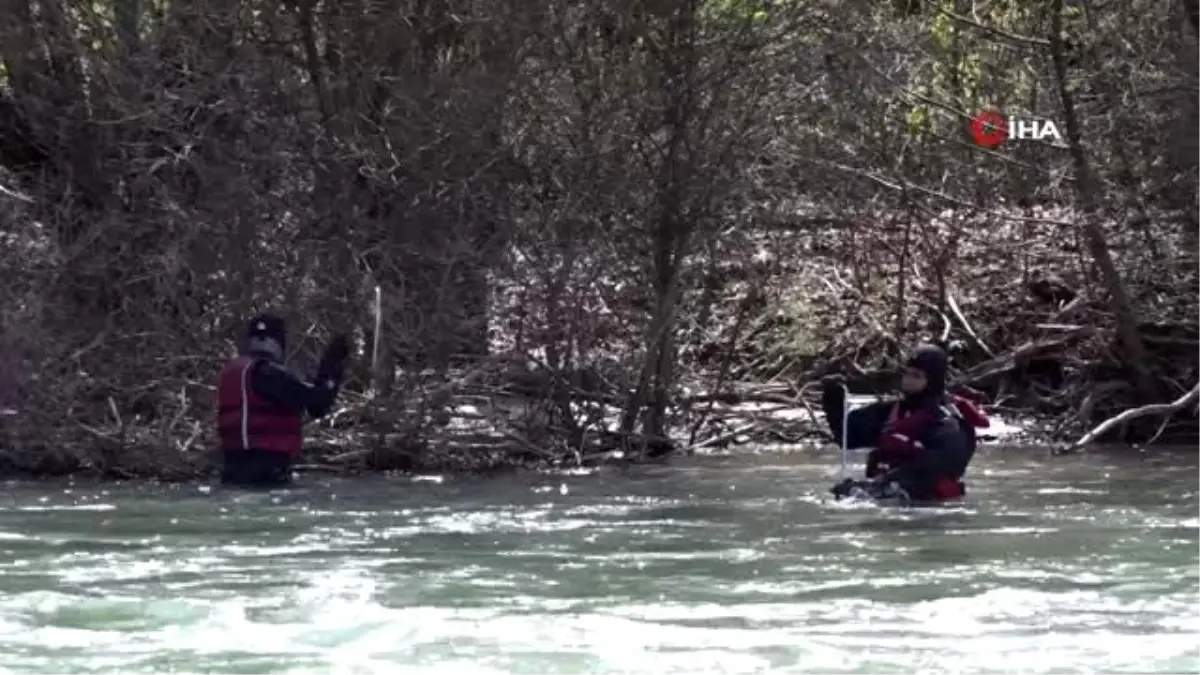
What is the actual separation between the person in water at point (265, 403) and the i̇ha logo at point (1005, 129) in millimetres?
6773

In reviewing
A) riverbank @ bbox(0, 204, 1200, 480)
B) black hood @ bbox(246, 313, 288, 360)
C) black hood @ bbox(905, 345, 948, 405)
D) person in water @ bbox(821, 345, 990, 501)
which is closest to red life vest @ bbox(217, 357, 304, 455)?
black hood @ bbox(246, 313, 288, 360)

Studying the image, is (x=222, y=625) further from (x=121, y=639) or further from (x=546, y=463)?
(x=546, y=463)

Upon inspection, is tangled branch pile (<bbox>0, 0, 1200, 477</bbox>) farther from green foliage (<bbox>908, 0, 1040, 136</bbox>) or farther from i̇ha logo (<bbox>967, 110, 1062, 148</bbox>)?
green foliage (<bbox>908, 0, 1040, 136</bbox>)

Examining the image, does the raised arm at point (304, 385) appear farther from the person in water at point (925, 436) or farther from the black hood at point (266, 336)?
the person in water at point (925, 436)

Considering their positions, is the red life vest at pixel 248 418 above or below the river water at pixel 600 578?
above

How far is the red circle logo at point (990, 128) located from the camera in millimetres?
19094

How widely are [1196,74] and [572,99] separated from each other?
194 inches

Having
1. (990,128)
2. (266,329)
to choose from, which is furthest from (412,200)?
(990,128)

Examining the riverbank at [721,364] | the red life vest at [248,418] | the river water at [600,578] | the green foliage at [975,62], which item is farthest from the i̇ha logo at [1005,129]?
the red life vest at [248,418]

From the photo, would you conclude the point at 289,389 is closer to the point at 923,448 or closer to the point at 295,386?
the point at 295,386

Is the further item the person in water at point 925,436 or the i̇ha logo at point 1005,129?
the i̇ha logo at point 1005,129

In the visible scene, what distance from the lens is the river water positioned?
29.8ft

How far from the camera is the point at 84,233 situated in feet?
56.2

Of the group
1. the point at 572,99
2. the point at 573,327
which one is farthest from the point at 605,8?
the point at 573,327
